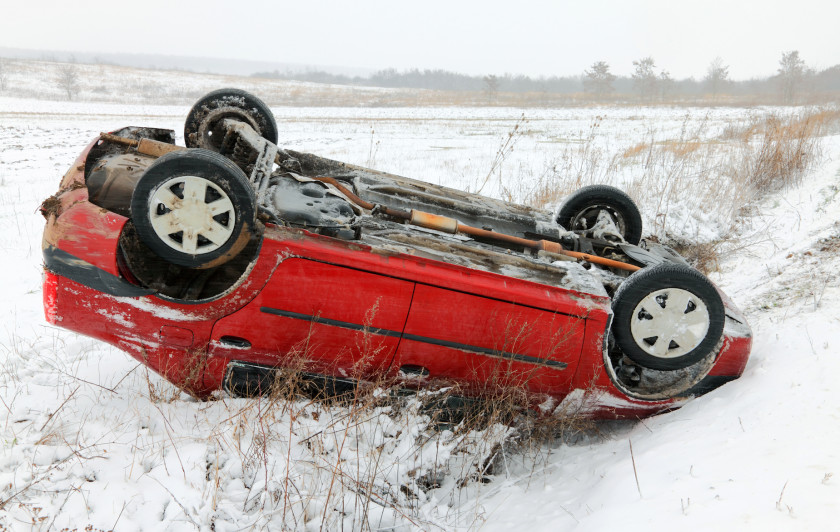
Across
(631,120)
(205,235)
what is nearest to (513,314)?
(205,235)

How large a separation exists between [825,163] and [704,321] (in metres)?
6.75

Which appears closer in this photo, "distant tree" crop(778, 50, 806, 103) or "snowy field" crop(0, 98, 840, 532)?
"snowy field" crop(0, 98, 840, 532)

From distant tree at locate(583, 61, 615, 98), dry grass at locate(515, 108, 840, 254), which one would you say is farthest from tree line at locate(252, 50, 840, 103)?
dry grass at locate(515, 108, 840, 254)

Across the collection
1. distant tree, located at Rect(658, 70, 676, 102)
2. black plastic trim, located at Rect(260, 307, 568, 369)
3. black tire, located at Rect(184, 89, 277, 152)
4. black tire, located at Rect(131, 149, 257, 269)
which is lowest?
black plastic trim, located at Rect(260, 307, 568, 369)

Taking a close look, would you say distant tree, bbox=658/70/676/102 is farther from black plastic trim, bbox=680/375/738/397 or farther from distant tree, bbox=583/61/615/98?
black plastic trim, bbox=680/375/738/397

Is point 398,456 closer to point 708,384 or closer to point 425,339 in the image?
point 425,339

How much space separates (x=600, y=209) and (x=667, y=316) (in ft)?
5.47

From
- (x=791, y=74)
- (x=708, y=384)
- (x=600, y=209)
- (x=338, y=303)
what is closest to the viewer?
(x=338, y=303)

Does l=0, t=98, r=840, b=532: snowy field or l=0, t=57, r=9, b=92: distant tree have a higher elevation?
l=0, t=57, r=9, b=92: distant tree

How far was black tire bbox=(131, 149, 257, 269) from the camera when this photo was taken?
217 cm

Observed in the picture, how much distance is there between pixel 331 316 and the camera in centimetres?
243

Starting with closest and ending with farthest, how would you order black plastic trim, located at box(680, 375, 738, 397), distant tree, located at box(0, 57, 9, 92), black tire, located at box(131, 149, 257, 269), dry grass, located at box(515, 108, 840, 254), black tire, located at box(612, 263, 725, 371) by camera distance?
black tire, located at box(131, 149, 257, 269)
black tire, located at box(612, 263, 725, 371)
black plastic trim, located at box(680, 375, 738, 397)
dry grass, located at box(515, 108, 840, 254)
distant tree, located at box(0, 57, 9, 92)

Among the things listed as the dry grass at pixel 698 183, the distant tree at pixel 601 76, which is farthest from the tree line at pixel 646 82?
the dry grass at pixel 698 183

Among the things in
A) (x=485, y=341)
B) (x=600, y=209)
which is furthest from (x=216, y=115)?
(x=600, y=209)
